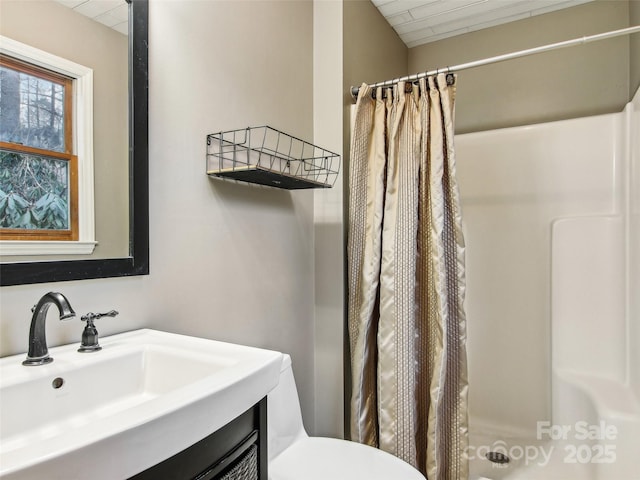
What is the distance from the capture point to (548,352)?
1987 mm

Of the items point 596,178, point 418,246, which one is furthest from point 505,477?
point 596,178

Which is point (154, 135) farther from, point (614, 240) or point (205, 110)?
point (614, 240)

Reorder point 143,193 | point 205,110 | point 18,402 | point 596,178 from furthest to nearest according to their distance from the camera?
1. point 596,178
2. point 205,110
3. point 143,193
4. point 18,402

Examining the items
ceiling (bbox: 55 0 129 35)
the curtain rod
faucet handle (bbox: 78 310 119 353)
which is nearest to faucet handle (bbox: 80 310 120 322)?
faucet handle (bbox: 78 310 119 353)

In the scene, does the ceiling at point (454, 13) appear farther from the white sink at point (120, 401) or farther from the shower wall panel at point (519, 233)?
the white sink at point (120, 401)

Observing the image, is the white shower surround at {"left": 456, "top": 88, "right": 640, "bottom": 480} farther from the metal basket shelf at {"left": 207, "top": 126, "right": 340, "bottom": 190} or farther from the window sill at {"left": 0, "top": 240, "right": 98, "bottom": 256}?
the window sill at {"left": 0, "top": 240, "right": 98, "bottom": 256}

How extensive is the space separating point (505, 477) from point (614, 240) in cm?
118

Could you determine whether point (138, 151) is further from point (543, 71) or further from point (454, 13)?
point (543, 71)

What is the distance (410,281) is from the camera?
61.1 inches

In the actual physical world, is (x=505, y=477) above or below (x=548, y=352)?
below

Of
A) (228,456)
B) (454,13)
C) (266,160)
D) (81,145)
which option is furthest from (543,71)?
(228,456)

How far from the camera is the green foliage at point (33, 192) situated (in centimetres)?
80

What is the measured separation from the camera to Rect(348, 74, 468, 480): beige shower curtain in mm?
1542

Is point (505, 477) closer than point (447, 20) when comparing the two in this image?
Yes
